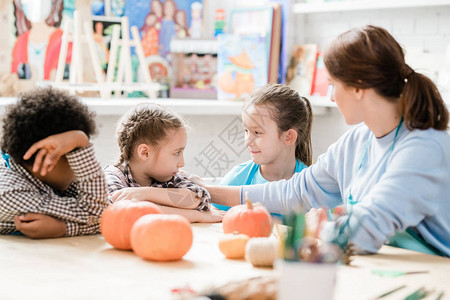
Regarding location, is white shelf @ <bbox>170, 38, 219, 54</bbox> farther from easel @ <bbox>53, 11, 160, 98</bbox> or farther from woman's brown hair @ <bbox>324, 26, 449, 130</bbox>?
woman's brown hair @ <bbox>324, 26, 449, 130</bbox>

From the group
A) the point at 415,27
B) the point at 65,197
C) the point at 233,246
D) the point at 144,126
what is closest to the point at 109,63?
the point at 415,27

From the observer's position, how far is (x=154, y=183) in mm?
1950

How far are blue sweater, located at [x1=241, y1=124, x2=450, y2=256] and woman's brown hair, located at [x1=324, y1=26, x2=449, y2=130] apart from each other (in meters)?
0.04

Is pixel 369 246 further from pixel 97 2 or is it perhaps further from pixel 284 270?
pixel 97 2

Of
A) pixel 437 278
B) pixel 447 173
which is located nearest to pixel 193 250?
pixel 437 278

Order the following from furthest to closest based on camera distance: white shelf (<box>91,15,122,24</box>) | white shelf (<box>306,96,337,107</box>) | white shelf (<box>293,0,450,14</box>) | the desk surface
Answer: white shelf (<box>91,15,122,24</box>) → white shelf (<box>306,96,337,107</box>) → white shelf (<box>293,0,450,14</box>) → the desk surface

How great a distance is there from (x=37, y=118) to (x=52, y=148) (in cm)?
8

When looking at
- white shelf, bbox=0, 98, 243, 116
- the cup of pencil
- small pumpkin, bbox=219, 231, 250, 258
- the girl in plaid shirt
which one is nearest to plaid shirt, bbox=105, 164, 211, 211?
the girl in plaid shirt

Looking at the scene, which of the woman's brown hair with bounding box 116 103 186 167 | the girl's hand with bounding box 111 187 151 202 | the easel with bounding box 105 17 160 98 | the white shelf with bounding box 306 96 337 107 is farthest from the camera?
the easel with bounding box 105 17 160 98

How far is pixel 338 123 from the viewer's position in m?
3.83

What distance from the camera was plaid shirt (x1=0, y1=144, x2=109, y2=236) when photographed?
4.67ft

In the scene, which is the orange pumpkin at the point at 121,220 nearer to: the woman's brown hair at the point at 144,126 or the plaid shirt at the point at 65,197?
the plaid shirt at the point at 65,197

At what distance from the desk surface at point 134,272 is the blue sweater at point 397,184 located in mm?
74

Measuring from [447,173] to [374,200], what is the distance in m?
0.21
